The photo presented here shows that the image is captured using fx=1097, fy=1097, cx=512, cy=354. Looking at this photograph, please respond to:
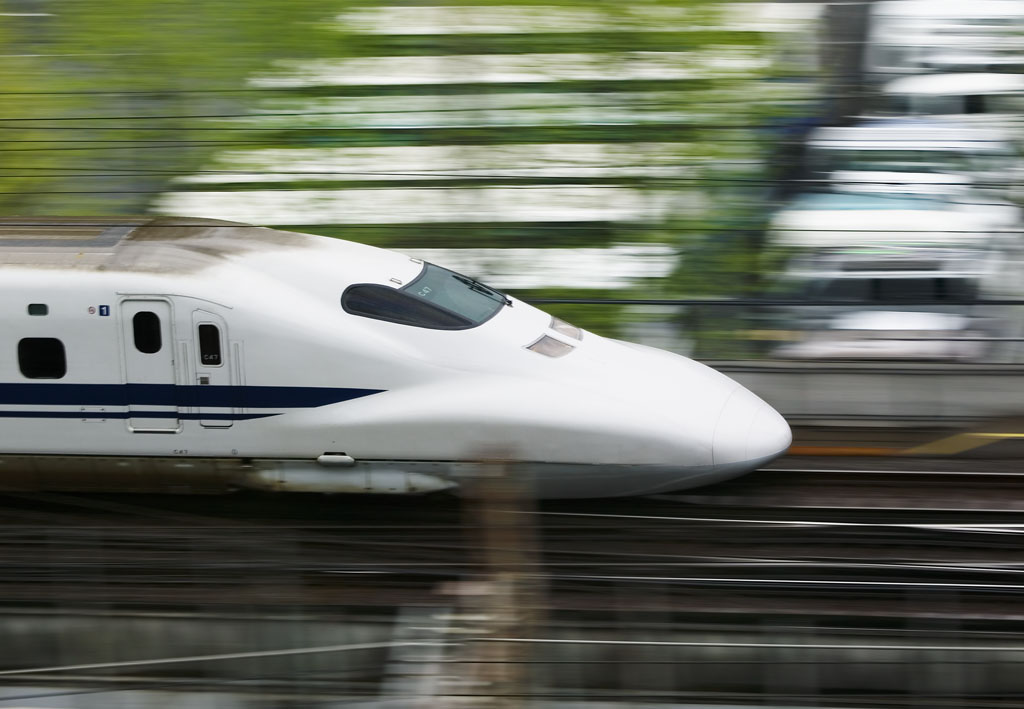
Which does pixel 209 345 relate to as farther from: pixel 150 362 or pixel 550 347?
pixel 550 347

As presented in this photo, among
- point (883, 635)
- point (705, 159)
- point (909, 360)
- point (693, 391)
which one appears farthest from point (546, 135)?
point (883, 635)

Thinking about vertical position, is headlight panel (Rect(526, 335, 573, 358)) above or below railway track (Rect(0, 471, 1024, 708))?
above

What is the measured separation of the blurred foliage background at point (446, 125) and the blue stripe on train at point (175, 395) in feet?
15.0

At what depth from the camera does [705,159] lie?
1091 cm

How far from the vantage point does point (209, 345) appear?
623 centimetres

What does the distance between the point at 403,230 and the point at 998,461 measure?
5785mm

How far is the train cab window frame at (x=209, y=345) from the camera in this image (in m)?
6.21

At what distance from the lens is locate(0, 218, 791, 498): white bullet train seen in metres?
6.14

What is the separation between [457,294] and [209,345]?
1.52 meters

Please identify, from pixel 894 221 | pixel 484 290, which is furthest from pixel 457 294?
pixel 894 221

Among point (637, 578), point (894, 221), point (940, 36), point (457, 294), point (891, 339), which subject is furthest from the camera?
point (940, 36)

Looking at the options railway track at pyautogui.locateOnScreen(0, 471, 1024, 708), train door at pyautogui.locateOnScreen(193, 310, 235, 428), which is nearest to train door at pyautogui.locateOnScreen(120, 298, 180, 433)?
train door at pyautogui.locateOnScreen(193, 310, 235, 428)

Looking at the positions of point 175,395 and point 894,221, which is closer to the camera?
point 175,395

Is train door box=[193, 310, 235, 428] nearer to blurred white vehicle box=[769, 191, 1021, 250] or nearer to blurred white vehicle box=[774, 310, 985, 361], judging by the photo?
blurred white vehicle box=[774, 310, 985, 361]
